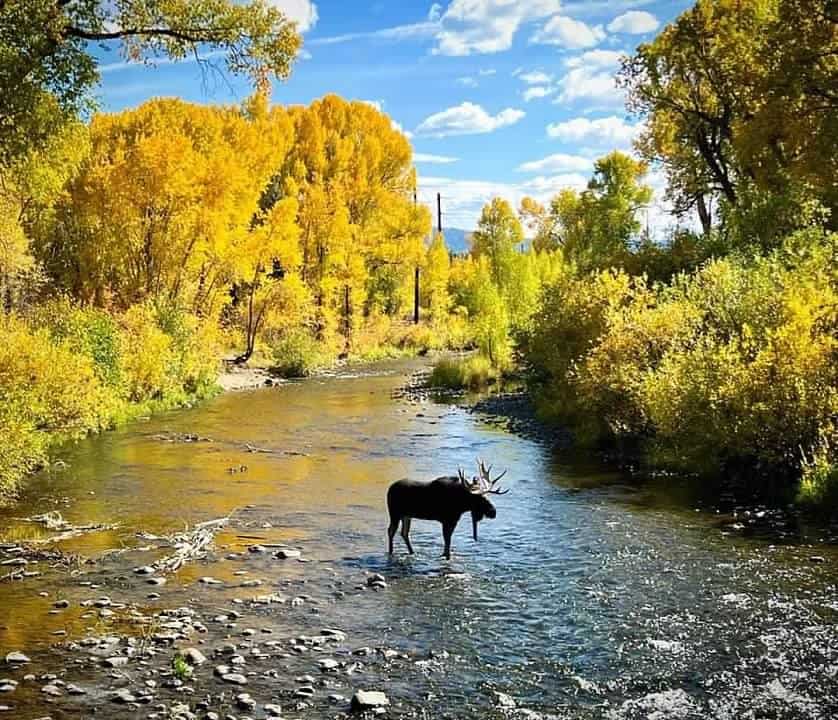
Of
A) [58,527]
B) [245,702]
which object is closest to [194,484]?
[58,527]

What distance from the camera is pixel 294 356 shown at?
142ft

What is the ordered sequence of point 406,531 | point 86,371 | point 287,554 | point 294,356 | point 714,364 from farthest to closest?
point 294,356 < point 86,371 < point 714,364 < point 406,531 < point 287,554

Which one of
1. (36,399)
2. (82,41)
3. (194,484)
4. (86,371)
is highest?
(82,41)

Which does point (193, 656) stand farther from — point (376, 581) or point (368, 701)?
→ point (376, 581)

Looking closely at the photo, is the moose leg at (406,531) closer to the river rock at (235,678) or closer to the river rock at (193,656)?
the river rock at (193,656)

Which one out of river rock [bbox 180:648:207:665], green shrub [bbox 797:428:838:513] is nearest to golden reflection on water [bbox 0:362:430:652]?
river rock [bbox 180:648:207:665]

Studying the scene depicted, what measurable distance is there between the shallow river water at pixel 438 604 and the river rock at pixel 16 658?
10 cm

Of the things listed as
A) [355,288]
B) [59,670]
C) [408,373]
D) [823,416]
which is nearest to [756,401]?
[823,416]

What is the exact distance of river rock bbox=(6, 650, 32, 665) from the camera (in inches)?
358

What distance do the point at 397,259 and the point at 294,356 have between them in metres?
16.6

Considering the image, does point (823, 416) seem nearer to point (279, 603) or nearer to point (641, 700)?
point (641, 700)

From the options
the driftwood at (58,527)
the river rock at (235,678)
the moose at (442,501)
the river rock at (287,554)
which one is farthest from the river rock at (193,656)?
the driftwood at (58,527)

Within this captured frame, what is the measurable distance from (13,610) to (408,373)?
1371 inches

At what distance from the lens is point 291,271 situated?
47250mm
